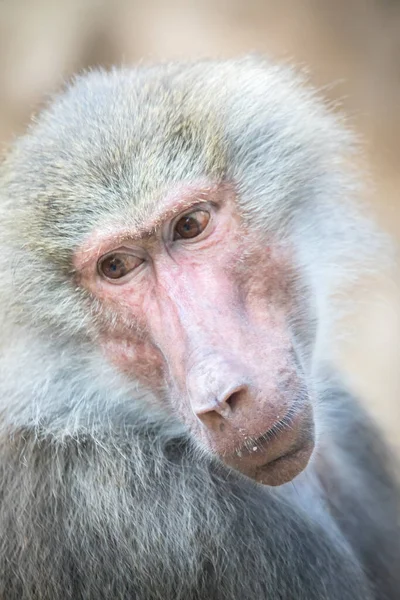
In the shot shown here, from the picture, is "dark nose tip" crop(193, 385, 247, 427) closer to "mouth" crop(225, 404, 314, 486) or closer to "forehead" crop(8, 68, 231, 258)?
"mouth" crop(225, 404, 314, 486)

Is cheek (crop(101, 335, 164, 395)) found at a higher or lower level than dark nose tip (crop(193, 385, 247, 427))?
lower

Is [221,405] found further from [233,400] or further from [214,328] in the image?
[214,328]

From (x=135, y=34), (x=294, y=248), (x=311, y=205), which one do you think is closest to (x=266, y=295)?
(x=294, y=248)

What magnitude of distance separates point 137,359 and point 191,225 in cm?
32

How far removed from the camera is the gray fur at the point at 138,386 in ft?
5.84

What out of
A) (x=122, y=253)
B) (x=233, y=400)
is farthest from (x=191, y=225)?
(x=233, y=400)


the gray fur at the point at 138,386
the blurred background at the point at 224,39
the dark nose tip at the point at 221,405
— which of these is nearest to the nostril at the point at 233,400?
the dark nose tip at the point at 221,405

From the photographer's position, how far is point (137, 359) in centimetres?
191

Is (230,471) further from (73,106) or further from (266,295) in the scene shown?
(73,106)

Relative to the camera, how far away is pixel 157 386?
6.30 feet

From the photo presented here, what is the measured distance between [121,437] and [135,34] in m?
3.04

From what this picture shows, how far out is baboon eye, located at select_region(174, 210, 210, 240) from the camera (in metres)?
1.90

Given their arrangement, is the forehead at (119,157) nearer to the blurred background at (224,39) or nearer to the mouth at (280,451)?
the mouth at (280,451)

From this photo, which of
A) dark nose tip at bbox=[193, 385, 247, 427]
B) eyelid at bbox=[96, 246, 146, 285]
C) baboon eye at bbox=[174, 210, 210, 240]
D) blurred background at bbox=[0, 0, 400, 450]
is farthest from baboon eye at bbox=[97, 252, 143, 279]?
blurred background at bbox=[0, 0, 400, 450]
